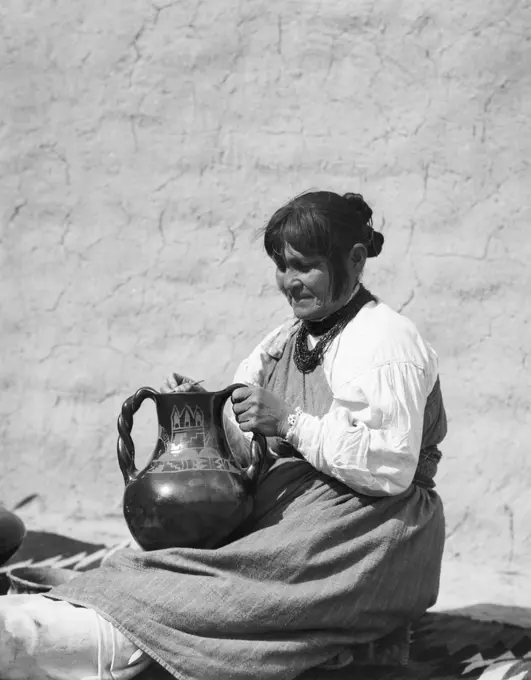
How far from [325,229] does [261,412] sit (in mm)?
608

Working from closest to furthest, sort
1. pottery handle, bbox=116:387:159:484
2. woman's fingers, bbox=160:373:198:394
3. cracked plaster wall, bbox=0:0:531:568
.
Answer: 1. pottery handle, bbox=116:387:159:484
2. woman's fingers, bbox=160:373:198:394
3. cracked plaster wall, bbox=0:0:531:568

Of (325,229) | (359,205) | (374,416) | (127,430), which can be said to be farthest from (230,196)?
(374,416)

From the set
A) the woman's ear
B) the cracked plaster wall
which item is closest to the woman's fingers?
the woman's ear

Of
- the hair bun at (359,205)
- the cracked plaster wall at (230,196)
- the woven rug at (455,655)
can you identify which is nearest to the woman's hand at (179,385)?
the hair bun at (359,205)

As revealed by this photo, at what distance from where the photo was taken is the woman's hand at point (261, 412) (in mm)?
3023

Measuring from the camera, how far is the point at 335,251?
3.21 metres

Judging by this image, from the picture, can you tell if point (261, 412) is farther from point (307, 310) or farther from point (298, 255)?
point (298, 255)

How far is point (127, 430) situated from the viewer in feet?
10.6

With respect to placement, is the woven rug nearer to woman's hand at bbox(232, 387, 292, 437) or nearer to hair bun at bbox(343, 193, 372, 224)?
woman's hand at bbox(232, 387, 292, 437)

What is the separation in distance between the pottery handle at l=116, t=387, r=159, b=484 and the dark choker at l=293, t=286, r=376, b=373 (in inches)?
19.0

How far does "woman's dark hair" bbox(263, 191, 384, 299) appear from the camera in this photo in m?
3.20

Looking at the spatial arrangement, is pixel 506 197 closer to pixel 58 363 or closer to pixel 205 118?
pixel 205 118

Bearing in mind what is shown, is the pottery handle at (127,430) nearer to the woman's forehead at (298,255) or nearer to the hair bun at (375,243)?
the woman's forehead at (298,255)

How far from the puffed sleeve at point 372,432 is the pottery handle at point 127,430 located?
492 millimetres
